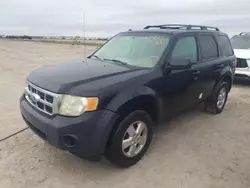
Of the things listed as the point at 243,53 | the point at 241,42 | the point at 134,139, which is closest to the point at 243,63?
the point at 243,53

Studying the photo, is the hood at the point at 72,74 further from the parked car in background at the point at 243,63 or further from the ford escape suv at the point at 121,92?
the parked car in background at the point at 243,63

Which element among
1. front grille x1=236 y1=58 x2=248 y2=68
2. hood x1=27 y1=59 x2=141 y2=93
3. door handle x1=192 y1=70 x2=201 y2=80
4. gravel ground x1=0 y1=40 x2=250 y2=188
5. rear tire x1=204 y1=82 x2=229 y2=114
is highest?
hood x1=27 y1=59 x2=141 y2=93

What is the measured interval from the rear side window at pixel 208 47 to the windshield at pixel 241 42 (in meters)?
4.99

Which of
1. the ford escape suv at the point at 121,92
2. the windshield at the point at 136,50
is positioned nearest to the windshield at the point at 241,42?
the ford escape suv at the point at 121,92

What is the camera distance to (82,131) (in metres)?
2.80

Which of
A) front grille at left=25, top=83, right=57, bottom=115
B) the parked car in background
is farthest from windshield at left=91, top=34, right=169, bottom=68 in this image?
the parked car in background

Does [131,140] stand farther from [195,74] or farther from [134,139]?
[195,74]

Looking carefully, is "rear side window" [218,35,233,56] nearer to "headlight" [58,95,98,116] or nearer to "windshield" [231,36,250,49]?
"headlight" [58,95,98,116]

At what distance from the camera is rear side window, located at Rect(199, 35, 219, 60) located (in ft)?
15.5

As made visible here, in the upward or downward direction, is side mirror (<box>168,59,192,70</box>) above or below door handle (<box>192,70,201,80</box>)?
above

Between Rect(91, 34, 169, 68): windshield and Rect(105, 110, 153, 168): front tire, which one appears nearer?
Rect(105, 110, 153, 168): front tire

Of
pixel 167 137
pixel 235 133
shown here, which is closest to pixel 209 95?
pixel 235 133

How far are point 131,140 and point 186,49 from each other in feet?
6.22

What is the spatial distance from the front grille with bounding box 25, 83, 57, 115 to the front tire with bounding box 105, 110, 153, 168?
0.82m
